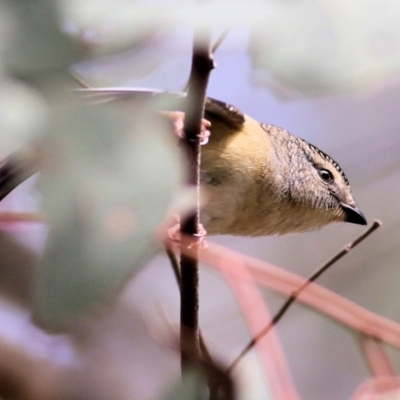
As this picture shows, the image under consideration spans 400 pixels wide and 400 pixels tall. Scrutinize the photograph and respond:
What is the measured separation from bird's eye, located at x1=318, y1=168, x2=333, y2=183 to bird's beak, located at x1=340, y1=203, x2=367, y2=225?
9 centimetres

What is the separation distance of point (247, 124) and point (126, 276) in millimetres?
→ 1337

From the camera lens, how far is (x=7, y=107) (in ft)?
1.58

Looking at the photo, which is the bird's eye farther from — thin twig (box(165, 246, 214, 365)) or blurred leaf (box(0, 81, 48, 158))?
blurred leaf (box(0, 81, 48, 158))

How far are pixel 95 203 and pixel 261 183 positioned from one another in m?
1.26

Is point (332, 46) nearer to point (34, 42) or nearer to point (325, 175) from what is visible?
point (34, 42)

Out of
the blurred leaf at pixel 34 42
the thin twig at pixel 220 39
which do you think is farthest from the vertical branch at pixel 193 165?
the blurred leaf at pixel 34 42

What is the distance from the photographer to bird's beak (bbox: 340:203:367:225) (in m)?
1.96

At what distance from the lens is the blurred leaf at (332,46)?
1.83 feet

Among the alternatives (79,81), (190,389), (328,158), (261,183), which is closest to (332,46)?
(79,81)

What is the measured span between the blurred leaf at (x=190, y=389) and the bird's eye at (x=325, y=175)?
4.25 ft

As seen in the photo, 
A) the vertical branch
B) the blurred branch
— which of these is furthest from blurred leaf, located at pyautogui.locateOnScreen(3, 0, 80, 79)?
the blurred branch

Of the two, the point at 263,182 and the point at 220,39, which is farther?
the point at 263,182

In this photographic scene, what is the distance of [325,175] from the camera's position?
203 centimetres

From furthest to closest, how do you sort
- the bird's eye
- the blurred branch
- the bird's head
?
the bird's eye < the bird's head < the blurred branch
